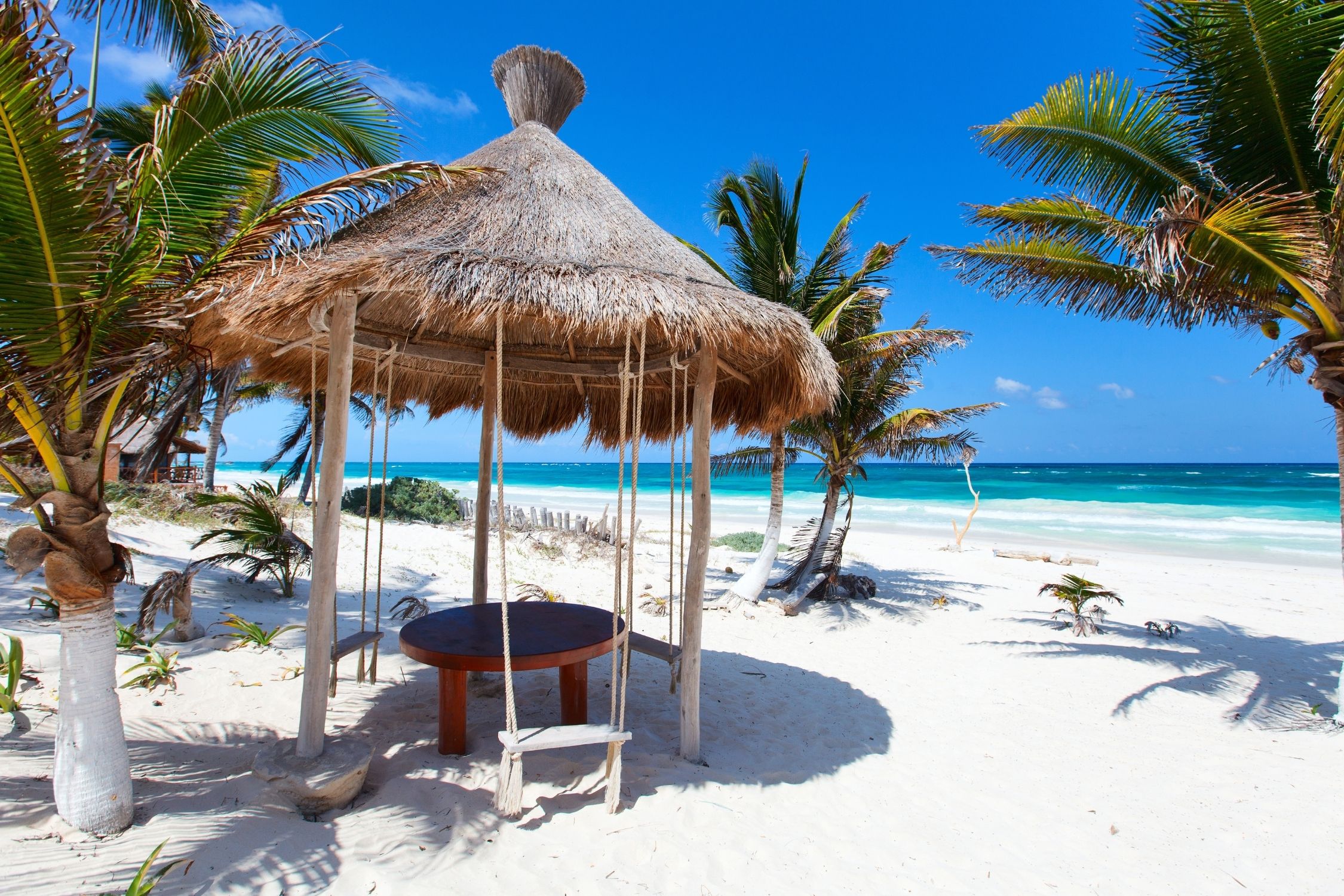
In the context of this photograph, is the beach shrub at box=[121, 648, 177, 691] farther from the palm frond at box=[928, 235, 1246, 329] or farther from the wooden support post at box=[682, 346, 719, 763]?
the palm frond at box=[928, 235, 1246, 329]

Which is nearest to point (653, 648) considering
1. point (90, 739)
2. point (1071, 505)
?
point (90, 739)

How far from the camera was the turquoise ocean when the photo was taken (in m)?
17.9

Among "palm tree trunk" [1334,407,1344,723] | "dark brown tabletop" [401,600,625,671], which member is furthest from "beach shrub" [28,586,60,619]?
"palm tree trunk" [1334,407,1344,723]

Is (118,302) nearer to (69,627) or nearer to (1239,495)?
(69,627)

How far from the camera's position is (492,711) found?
402cm

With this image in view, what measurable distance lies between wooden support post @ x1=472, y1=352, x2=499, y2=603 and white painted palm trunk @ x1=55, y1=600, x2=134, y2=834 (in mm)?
2269

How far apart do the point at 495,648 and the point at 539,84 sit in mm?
3945

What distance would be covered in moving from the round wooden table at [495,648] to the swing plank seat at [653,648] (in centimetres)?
12

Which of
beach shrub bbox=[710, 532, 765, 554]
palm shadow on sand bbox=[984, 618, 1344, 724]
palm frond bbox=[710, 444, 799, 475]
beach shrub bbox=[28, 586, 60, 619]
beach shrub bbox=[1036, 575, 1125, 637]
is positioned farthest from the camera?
beach shrub bbox=[710, 532, 765, 554]

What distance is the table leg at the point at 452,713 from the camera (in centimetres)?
331

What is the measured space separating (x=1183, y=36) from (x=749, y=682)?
592cm

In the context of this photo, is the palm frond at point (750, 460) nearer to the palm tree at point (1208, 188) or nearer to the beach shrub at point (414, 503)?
the palm tree at point (1208, 188)

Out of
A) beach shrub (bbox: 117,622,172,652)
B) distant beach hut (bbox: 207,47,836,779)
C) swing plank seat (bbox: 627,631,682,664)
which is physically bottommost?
beach shrub (bbox: 117,622,172,652)

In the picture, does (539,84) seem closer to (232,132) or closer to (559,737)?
(232,132)
